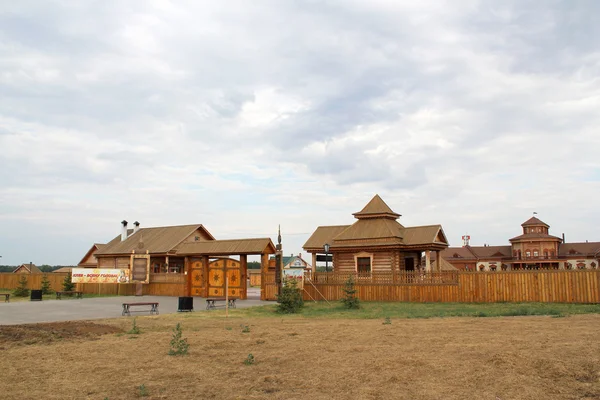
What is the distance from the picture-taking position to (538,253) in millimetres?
73125

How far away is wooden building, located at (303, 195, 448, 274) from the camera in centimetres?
3094

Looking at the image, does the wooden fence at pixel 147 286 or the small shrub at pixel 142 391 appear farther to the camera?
the wooden fence at pixel 147 286

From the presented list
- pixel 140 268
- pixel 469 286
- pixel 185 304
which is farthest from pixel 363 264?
pixel 140 268

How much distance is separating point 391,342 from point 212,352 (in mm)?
4316

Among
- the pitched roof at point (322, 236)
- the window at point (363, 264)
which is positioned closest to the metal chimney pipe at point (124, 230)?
the pitched roof at point (322, 236)

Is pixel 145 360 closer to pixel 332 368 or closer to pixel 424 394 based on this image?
pixel 332 368

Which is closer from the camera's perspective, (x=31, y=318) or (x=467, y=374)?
(x=467, y=374)

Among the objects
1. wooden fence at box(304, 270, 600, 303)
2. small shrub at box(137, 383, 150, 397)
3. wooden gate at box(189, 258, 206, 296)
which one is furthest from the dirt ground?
wooden gate at box(189, 258, 206, 296)

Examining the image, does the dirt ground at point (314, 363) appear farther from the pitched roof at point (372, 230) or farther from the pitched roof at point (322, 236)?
the pitched roof at point (322, 236)

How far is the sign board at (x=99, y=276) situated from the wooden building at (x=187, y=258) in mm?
1083

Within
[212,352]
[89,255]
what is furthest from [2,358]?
[89,255]

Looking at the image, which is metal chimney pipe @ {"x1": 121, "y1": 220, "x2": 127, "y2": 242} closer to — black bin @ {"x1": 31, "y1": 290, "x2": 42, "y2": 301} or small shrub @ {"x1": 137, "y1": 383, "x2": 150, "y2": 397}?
black bin @ {"x1": 31, "y1": 290, "x2": 42, "y2": 301}

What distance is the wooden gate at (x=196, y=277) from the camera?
1289 inches

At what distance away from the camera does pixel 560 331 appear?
13344mm
